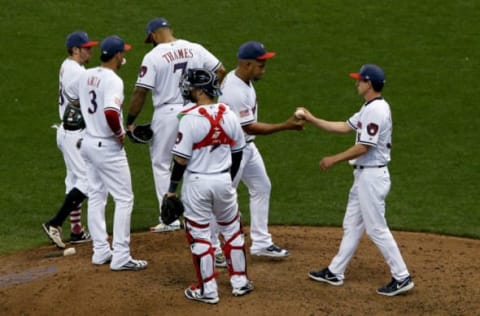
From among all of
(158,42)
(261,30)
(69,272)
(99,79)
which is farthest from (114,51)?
(261,30)

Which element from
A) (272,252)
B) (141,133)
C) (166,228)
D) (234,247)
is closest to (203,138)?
(234,247)

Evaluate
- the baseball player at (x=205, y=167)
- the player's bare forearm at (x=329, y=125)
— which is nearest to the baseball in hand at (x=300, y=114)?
the player's bare forearm at (x=329, y=125)

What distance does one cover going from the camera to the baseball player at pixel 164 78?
10625mm

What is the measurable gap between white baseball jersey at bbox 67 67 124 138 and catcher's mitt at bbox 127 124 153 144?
78 centimetres

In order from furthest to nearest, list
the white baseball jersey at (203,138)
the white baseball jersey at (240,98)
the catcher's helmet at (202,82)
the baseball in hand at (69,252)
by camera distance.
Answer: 1. the baseball in hand at (69,252)
2. the white baseball jersey at (240,98)
3. the catcher's helmet at (202,82)
4. the white baseball jersey at (203,138)

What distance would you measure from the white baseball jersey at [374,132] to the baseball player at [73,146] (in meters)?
3.27

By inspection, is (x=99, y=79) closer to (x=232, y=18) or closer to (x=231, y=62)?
(x=231, y=62)

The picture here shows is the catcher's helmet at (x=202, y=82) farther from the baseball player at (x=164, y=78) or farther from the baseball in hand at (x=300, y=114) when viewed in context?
the baseball player at (x=164, y=78)

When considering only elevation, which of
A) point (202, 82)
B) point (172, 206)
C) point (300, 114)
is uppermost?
point (202, 82)

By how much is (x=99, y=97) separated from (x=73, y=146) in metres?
1.65

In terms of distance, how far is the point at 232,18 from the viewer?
62.1 ft

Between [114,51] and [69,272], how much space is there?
2099mm

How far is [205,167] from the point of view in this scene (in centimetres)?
867

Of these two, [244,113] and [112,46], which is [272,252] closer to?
[244,113]
